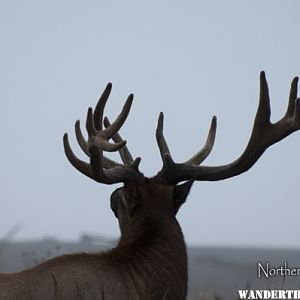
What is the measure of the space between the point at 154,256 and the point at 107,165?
4.69 ft

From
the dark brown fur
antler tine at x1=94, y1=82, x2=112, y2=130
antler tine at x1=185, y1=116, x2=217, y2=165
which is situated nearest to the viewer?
the dark brown fur

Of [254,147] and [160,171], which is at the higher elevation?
[254,147]

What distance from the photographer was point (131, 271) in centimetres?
877

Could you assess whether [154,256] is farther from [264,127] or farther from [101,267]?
[264,127]

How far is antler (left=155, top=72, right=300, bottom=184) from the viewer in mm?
9742

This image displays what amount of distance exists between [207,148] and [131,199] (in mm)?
1565

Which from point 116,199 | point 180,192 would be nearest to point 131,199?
point 116,199

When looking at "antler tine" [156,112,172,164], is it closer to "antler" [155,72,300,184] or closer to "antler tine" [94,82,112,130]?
"antler" [155,72,300,184]

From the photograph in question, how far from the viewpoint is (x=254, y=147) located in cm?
994

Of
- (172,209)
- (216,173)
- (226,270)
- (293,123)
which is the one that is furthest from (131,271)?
(226,270)

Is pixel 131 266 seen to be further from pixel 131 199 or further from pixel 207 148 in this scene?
pixel 207 148

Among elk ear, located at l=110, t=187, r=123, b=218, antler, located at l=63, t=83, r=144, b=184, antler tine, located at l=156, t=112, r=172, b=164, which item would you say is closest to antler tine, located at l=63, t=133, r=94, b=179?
antler, located at l=63, t=83, r=144, b=184

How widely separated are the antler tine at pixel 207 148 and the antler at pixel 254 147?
450 millimetres

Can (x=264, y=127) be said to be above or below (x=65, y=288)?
above
